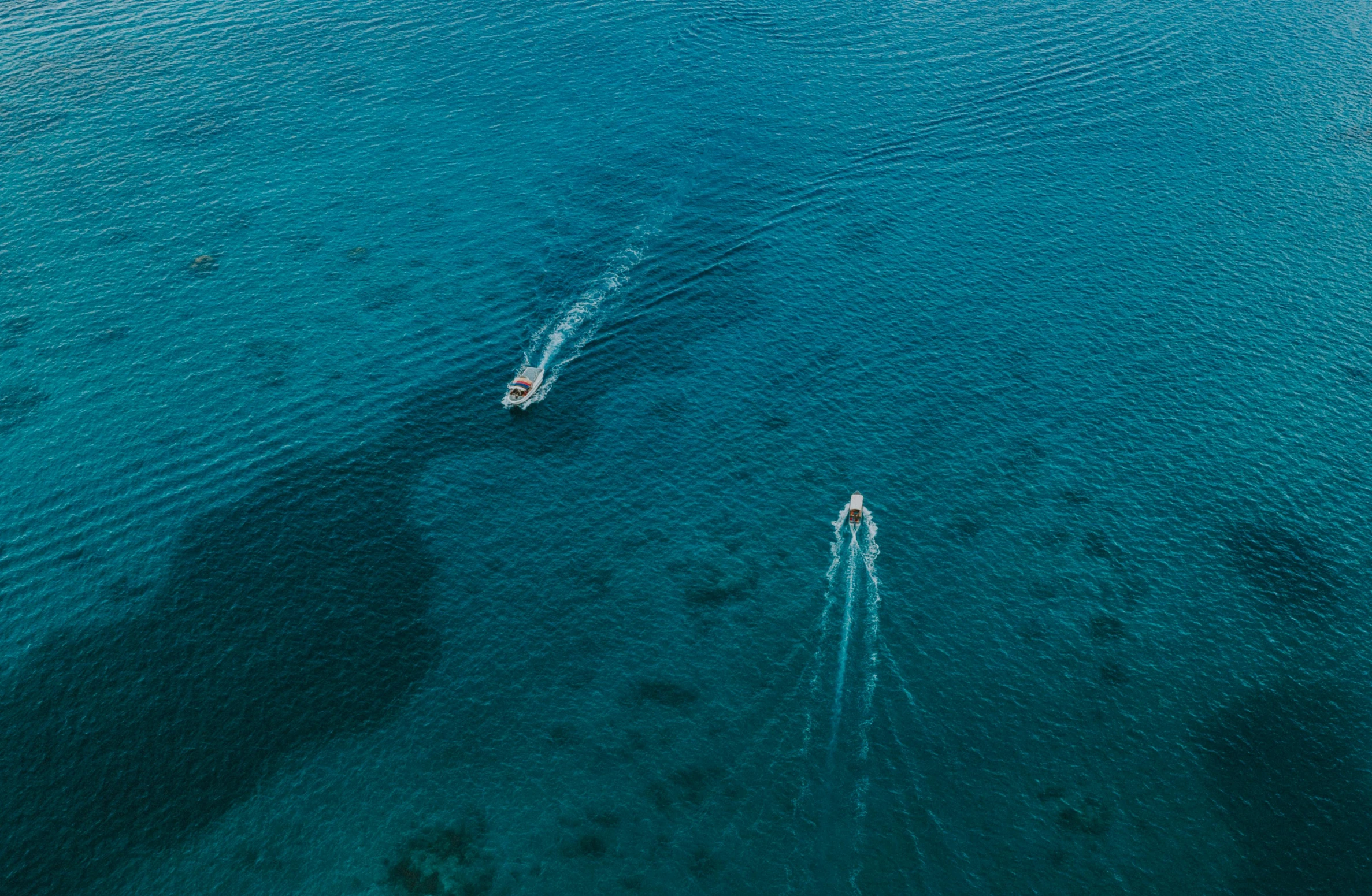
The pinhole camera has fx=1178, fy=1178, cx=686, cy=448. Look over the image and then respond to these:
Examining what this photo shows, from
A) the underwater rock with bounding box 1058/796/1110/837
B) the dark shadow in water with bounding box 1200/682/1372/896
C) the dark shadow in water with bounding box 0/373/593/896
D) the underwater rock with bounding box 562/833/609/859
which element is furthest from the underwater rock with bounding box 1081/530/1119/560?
the dark shadow in water with bounding box 0/373/593/896

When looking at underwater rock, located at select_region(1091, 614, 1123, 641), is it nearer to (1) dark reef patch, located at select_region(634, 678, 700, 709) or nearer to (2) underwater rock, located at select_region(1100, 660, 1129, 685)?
(2) underwater rock, located at select_region(1100, 660, 1129, 685)

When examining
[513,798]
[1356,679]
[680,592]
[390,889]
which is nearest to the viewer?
[390,889]

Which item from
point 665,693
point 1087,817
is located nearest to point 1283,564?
point 1087,817

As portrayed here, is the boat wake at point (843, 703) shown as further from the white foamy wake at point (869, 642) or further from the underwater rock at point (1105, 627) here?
the underwater rock at point (1105, 627)

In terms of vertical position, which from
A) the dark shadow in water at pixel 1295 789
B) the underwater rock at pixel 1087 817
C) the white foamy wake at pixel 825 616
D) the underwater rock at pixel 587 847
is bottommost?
the underwater rock at pixel 587 847

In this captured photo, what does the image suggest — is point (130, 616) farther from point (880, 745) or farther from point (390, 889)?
point (880, 745)

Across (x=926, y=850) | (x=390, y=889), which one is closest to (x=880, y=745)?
(x=926, y=850)

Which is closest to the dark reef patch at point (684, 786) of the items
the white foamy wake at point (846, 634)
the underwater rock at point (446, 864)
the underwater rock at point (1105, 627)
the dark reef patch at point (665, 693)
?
the dark reef patch at point (665, 693)
